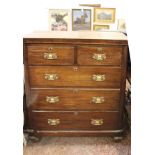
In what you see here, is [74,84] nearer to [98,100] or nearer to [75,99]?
[75,99]

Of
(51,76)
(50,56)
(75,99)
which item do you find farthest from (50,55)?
(75,99)

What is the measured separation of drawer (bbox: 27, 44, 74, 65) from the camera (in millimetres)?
1604

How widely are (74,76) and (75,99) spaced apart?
20 cm

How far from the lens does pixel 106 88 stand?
1.70 metres

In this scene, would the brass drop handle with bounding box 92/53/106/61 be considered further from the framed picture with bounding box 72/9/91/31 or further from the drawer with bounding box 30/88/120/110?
the framed picture with bounding box 72/9/91/31

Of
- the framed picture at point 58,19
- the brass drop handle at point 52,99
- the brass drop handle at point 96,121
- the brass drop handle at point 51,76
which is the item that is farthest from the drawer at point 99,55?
the framed picture at point 58,19

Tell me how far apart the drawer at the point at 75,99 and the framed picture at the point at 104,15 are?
1415 millimetres

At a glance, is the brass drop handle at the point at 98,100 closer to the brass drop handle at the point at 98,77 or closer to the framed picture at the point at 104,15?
the brass drop handle at the point at 98,77

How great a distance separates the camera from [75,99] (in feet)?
5.66

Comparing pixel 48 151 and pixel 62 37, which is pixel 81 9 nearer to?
pixel 62 37

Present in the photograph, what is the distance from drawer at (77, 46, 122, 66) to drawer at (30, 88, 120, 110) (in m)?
0.24
